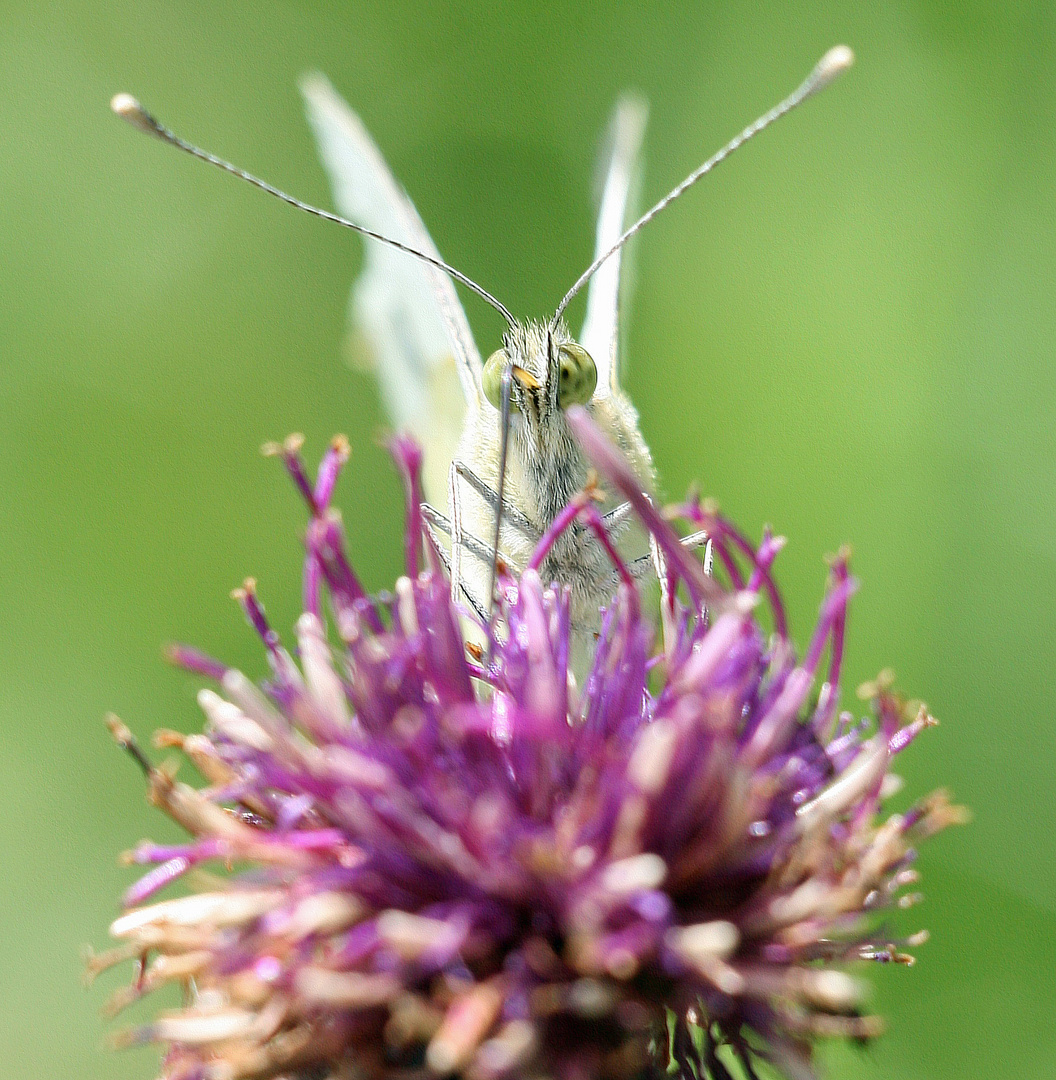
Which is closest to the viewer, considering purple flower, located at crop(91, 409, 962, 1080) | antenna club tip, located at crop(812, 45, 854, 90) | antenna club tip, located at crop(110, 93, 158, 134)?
purple flower, located at crop(91, 409, 962, 1080)

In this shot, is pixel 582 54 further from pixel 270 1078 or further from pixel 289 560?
pixel 270 1078

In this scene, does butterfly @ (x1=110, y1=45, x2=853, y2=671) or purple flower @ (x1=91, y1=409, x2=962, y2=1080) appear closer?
purple flower @ (x1=91, y1=409, x2=962, y2=1080)

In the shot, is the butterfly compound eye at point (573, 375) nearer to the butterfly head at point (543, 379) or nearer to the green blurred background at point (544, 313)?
the butterfly head at point (543, 379)

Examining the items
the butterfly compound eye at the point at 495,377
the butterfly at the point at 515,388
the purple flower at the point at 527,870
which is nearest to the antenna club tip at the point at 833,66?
the butterfly at the point at 515,388

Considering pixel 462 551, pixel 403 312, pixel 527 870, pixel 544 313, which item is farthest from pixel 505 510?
pixel 544 313

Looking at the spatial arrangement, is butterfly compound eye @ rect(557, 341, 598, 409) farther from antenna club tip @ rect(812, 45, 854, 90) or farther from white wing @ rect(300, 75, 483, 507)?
antenna club tip @ rect(812, 45, 854, 90)

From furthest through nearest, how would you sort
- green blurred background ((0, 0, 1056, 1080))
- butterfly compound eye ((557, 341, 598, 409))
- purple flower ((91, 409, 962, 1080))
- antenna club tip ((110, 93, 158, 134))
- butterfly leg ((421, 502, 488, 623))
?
1. green blurred background ((0, 0, 1056, 1080))
2. butterfly compound eye ((557, 341, 598, 409))
3. butterfly leg ((421, 502, 488, 623))
4. antenna club tip ((110, 93, 158, 134))
5. purple flower ((91, 409, 962, 1080))

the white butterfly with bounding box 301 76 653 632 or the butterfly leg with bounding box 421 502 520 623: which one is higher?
the white butterfly with bounding box 301 76 653 632

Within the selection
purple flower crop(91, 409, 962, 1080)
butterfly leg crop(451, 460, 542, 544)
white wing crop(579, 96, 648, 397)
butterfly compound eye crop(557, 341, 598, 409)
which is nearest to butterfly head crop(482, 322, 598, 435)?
butterfly compound eye crop(557, 341, 598, 409)
